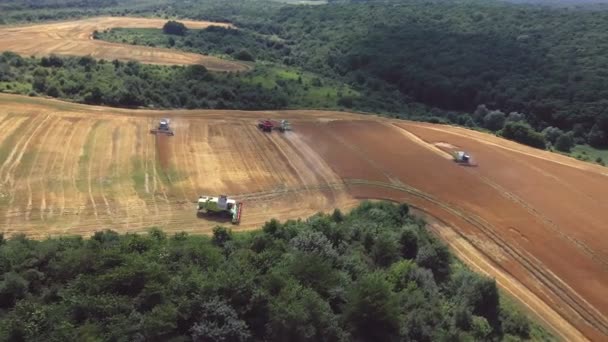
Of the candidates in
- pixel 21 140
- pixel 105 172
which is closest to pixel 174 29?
pixel 21 140

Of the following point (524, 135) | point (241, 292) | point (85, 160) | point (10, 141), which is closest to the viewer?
point (241, 292)

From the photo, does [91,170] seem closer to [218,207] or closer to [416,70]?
[218,207]

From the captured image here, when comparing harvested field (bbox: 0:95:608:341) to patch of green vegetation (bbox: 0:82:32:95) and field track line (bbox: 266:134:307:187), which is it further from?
patch of green vegetation (bbox: 0:82:32:95)

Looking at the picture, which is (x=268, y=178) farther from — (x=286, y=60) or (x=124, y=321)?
(x=286, y=60)

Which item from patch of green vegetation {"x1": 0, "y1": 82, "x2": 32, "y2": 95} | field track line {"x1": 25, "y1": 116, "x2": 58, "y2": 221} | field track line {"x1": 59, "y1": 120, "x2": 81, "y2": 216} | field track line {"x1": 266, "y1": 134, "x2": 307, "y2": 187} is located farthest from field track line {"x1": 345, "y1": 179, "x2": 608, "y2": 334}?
patch of green vegetation {"x1": 0, "y1": 82, "x2": 32, "y2": 95}

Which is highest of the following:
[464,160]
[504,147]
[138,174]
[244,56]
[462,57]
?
[462,57]

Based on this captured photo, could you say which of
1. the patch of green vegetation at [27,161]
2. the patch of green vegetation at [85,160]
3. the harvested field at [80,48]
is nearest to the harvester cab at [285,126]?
the patch of green vegetation at [85,160]
